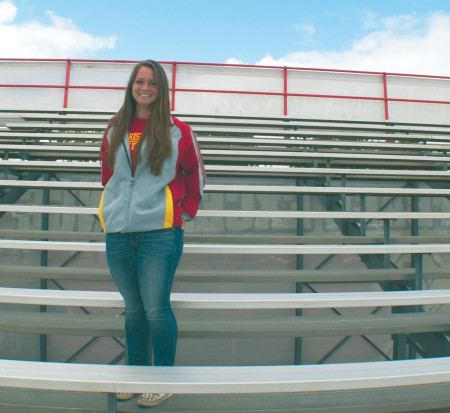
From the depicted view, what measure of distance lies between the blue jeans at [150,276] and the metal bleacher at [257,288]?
9 centimetres

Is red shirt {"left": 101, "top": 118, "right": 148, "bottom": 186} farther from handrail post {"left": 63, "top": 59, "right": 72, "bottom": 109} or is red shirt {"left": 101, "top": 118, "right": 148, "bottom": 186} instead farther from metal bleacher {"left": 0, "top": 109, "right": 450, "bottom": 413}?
handrail post {"left": 63, "top": 59, "right": 72, "bottom": 109}

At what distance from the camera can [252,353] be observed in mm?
2199

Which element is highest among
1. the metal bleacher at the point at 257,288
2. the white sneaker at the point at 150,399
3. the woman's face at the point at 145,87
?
the woman's face at the point at 145,87

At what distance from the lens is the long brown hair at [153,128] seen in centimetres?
79

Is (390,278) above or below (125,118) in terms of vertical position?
below

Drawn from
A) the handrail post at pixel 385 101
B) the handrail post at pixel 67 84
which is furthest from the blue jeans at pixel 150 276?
the handrail post at pixel 385 101

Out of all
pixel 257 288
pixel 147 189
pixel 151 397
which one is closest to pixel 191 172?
pixel 147 189

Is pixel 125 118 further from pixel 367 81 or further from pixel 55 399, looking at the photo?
pixel 367 81

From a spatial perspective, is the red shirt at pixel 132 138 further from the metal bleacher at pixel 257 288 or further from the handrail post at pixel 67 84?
the handrail post at pixel 67 84

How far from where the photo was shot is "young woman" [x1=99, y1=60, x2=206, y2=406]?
2.52ft

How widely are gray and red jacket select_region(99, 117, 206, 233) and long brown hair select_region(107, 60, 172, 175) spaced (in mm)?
16

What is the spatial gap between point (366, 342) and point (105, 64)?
4735 millimetres

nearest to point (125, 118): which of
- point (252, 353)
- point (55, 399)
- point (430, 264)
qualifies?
point (55, 399)

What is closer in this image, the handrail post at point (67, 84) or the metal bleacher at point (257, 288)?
the metal bleacher at point (257, 288)
